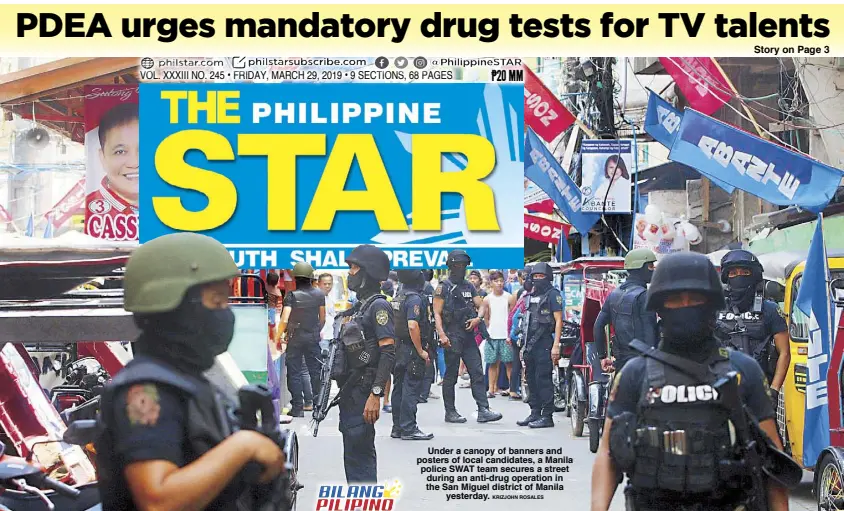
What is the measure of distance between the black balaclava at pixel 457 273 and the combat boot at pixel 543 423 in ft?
3.39

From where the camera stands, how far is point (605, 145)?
725 centimetres

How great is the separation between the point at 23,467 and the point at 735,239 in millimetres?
6276

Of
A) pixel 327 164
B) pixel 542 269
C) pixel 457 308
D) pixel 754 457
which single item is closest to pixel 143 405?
pixel 754 457

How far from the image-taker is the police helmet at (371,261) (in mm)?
5961

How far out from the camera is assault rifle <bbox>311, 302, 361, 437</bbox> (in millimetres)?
5945

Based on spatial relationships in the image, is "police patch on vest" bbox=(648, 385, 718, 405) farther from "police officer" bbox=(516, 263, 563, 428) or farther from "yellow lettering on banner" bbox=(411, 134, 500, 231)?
"police officer" bbox=(516, 263, 563, 428)

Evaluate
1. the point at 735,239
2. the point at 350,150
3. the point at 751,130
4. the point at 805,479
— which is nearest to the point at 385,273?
the point at 350,150

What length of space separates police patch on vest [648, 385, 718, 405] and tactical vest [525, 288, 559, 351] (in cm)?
534

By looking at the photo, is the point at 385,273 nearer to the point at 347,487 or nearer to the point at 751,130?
the point at 347,487

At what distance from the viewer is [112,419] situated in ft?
7.72

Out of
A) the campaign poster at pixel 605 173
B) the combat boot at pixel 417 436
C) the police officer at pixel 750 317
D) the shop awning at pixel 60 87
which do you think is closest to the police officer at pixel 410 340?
the combat boot at pixel 417 436

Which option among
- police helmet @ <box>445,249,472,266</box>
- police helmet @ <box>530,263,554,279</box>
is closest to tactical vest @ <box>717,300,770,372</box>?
police helmet @ <box>445,249,472,266</box>

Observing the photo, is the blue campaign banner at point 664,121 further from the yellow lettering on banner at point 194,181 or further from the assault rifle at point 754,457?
the assault rifle at point 754,457

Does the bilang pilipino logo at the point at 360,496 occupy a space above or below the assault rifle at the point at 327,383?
below
